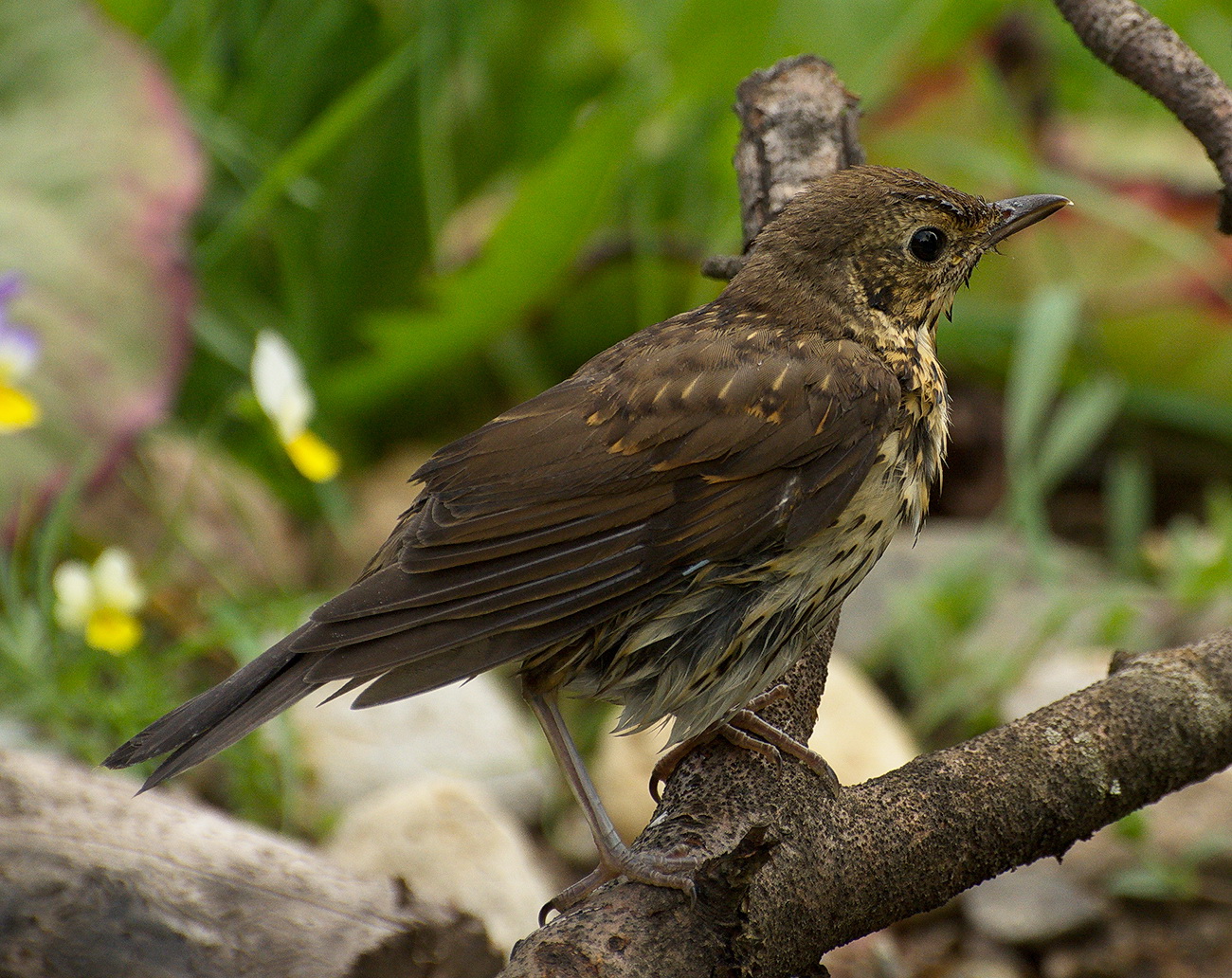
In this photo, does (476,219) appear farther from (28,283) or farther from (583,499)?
(583,499)

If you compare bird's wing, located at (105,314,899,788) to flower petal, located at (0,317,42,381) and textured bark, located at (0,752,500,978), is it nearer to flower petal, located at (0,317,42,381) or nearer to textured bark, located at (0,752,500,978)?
textured bark, located at (0,752,500,978)

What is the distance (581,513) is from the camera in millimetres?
2564

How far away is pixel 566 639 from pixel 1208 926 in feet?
7.35

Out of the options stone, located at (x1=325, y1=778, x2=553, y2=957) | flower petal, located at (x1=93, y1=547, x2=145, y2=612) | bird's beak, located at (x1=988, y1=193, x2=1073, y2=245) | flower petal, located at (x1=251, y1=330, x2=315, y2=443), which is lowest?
stone, located at (x1=325, y1=778, x2=553, y2=957)

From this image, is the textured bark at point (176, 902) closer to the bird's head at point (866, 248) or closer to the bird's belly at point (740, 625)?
the bird's belly at point (740, 625)

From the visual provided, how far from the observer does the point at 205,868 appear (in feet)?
8.89

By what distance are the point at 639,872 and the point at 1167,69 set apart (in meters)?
1.81

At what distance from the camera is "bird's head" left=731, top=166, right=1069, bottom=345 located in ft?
9.57

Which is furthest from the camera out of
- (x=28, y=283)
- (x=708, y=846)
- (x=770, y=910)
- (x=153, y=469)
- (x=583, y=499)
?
(x=153, y=469)

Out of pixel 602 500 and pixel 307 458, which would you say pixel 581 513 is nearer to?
pixel 602 500

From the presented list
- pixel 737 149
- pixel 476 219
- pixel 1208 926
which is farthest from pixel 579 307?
pixel 1208 926

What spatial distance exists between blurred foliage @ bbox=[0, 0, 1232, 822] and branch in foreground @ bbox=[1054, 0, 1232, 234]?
1826 mm

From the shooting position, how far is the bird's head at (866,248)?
2.92 metres

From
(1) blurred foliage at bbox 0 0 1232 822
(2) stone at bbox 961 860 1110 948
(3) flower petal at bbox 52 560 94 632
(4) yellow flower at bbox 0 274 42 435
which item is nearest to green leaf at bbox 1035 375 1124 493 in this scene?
(1) blurred foliage at bbox 0 0 1232 822
